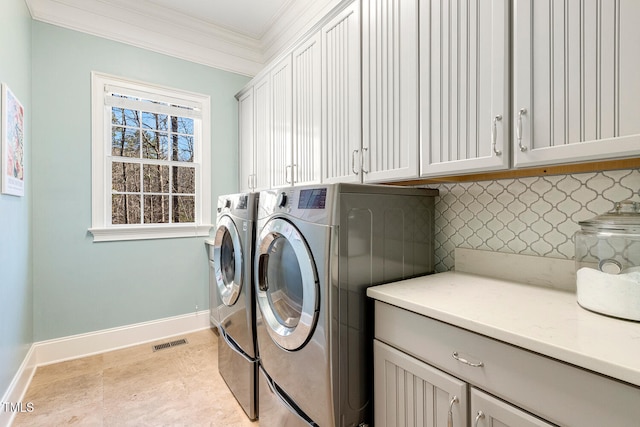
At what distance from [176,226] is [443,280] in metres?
2.50

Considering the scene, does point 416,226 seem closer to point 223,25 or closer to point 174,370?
point 174,370

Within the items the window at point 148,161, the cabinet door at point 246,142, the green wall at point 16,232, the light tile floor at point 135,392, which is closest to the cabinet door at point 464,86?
the light tile floor at point 135,392

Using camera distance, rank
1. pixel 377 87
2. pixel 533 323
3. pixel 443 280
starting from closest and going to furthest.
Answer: pixel 533 323 → pixel 443 280 → pixel 377 87

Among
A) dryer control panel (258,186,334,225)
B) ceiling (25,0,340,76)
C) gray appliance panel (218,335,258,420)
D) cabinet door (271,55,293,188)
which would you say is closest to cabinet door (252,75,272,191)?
Answer: cabinet door (271,55,293,188)

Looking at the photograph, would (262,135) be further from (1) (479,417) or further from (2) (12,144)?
(1) (479,417)

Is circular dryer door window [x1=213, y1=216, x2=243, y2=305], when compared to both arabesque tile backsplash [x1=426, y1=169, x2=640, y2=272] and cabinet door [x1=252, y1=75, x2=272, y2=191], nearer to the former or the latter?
cabinet door [x1=252, y1=75, x2=272, y2=191]

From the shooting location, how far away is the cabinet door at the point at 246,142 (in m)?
2.90

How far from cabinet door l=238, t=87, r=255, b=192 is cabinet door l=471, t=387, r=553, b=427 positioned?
8.00 feet

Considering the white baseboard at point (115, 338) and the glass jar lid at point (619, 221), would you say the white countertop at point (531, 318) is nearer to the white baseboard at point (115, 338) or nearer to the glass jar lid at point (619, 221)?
the glass jar lid at point (619, 221)

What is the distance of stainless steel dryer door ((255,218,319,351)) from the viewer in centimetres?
123

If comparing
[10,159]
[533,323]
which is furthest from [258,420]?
[10,159]

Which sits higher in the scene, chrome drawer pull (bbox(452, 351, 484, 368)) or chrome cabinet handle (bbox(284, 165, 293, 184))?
chrome cabinet handle (bbox(284, 165, 293, 184))

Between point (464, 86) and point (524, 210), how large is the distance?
64 cm

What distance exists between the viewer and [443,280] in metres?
1.38
